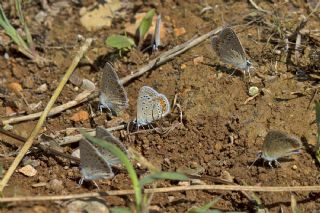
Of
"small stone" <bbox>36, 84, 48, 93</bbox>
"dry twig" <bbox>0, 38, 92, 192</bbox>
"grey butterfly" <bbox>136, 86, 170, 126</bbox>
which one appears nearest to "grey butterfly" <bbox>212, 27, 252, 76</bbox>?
"grey butterfly" <bbox>136, 86, 170, 126</bbox>

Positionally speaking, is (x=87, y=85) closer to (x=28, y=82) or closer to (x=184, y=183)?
(x=28, y=82)

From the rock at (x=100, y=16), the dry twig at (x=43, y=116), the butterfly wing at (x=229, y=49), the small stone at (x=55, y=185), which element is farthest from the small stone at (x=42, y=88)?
the butterfly wing at (x=229, y=49)

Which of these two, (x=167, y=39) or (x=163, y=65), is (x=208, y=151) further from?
(x=167, y=39)

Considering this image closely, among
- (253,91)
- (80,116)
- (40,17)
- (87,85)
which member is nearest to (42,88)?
(87,85)

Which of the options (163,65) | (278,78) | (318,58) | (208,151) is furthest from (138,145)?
(318,58)

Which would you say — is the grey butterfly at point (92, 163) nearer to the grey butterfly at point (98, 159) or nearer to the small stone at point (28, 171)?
the grey butterfly at point (98, 159)

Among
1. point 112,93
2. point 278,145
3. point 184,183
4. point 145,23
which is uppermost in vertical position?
point 145,23

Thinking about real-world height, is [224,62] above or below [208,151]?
above

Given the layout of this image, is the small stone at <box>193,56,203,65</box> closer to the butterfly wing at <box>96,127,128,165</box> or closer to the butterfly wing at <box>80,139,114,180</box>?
the butterfly wing at <box>96,127,128,165</box>
